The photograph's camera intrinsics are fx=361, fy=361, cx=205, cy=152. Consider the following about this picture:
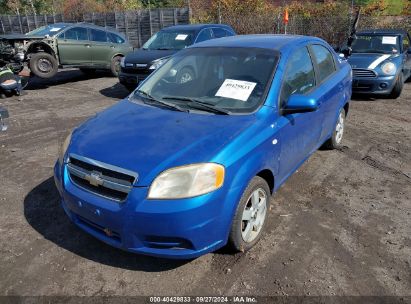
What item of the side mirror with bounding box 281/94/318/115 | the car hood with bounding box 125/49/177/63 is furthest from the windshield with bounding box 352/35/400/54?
the side mirror with bounding box 281/94/318/115

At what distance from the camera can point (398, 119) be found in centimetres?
712

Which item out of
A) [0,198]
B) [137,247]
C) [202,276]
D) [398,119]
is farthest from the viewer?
[398,119]

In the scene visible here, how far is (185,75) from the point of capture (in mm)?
3820

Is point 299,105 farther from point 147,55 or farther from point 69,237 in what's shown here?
point 147,55

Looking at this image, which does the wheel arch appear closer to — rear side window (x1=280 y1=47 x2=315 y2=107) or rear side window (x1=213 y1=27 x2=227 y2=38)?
rear side window (x1=213 y1=27 x2=227 y2=38)

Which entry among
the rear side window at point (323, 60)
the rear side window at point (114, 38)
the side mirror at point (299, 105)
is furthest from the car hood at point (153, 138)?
the rear side window at point (114, 38)

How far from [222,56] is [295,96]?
96cm

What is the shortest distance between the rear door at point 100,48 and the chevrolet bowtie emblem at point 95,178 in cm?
996

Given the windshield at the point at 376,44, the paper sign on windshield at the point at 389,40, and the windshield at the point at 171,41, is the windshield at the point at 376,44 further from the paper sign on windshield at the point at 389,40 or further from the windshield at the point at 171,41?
the windshield at the point at 171,41

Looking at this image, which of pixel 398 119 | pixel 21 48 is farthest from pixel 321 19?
pixel 21 48

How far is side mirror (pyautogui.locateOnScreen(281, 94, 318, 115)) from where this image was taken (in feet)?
10.5

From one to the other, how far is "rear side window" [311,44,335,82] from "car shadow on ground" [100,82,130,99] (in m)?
5.81

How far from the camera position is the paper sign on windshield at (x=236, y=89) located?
11.0ft

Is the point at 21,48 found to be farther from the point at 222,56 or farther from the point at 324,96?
the point at 324,96
